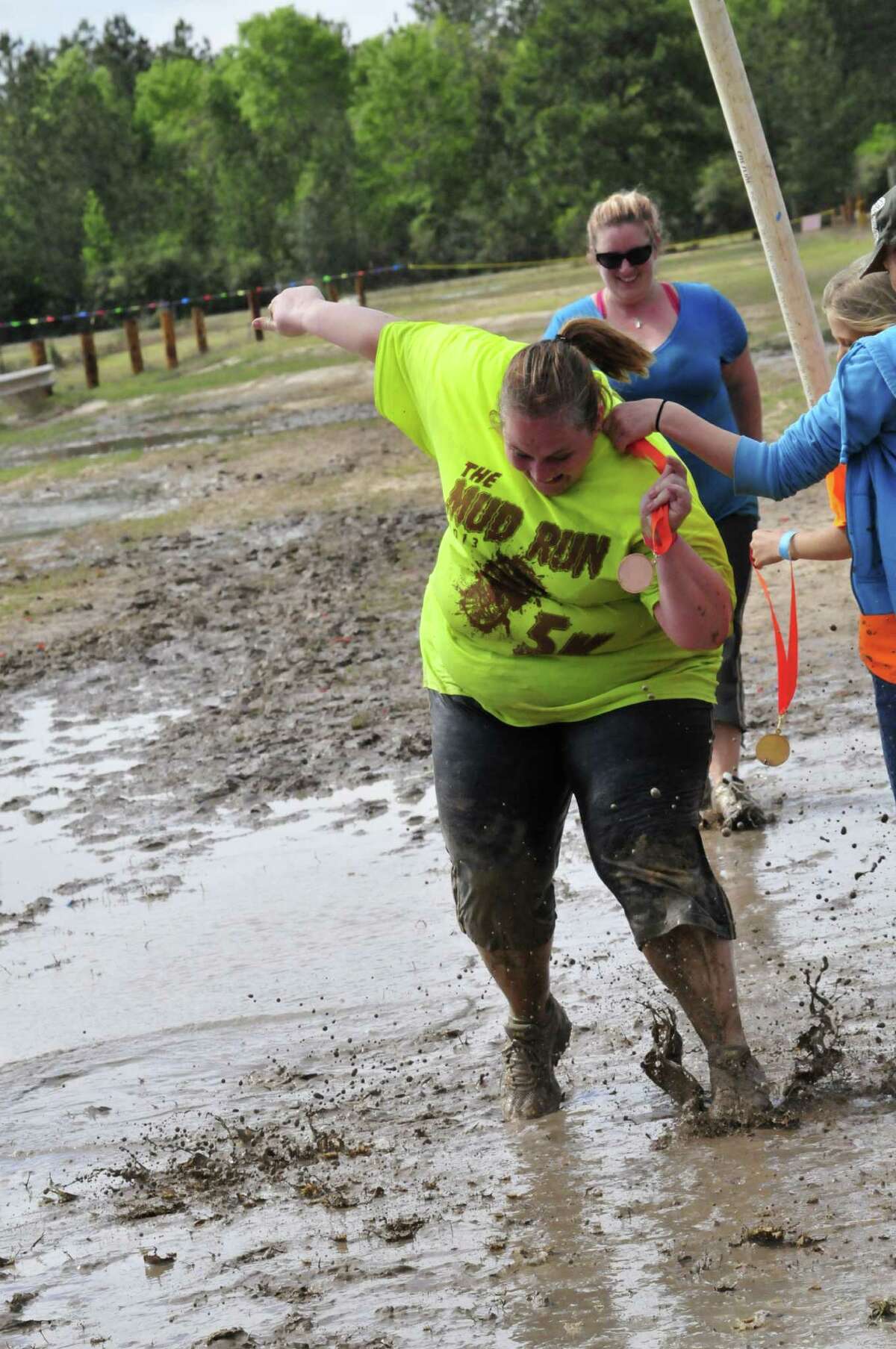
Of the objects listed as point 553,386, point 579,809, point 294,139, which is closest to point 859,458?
point 553,386

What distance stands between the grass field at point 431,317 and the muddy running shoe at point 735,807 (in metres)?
9.82

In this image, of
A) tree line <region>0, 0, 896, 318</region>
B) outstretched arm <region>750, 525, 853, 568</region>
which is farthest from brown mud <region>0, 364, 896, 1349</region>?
tree line <region>0, 0, 896, 318</region>

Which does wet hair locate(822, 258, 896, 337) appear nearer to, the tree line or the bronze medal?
the bronze medal

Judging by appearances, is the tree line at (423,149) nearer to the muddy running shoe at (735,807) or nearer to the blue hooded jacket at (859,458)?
the muddy running shoe at (735,807)

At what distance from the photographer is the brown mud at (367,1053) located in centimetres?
362

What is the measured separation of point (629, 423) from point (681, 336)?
2.03 m

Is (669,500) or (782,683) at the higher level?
(669,500)

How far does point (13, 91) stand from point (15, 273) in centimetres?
1476

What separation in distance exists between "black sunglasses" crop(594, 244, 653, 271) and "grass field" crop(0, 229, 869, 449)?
10.4 metres

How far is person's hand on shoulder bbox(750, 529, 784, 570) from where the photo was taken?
464cm

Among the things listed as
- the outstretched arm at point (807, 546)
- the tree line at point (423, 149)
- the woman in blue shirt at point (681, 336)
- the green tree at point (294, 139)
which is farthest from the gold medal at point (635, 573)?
the green tree at point (294, 139)

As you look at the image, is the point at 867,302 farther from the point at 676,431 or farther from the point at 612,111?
the point at 612,111

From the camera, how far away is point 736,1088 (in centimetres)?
420

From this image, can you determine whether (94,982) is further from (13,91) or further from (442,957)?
(13,91)
